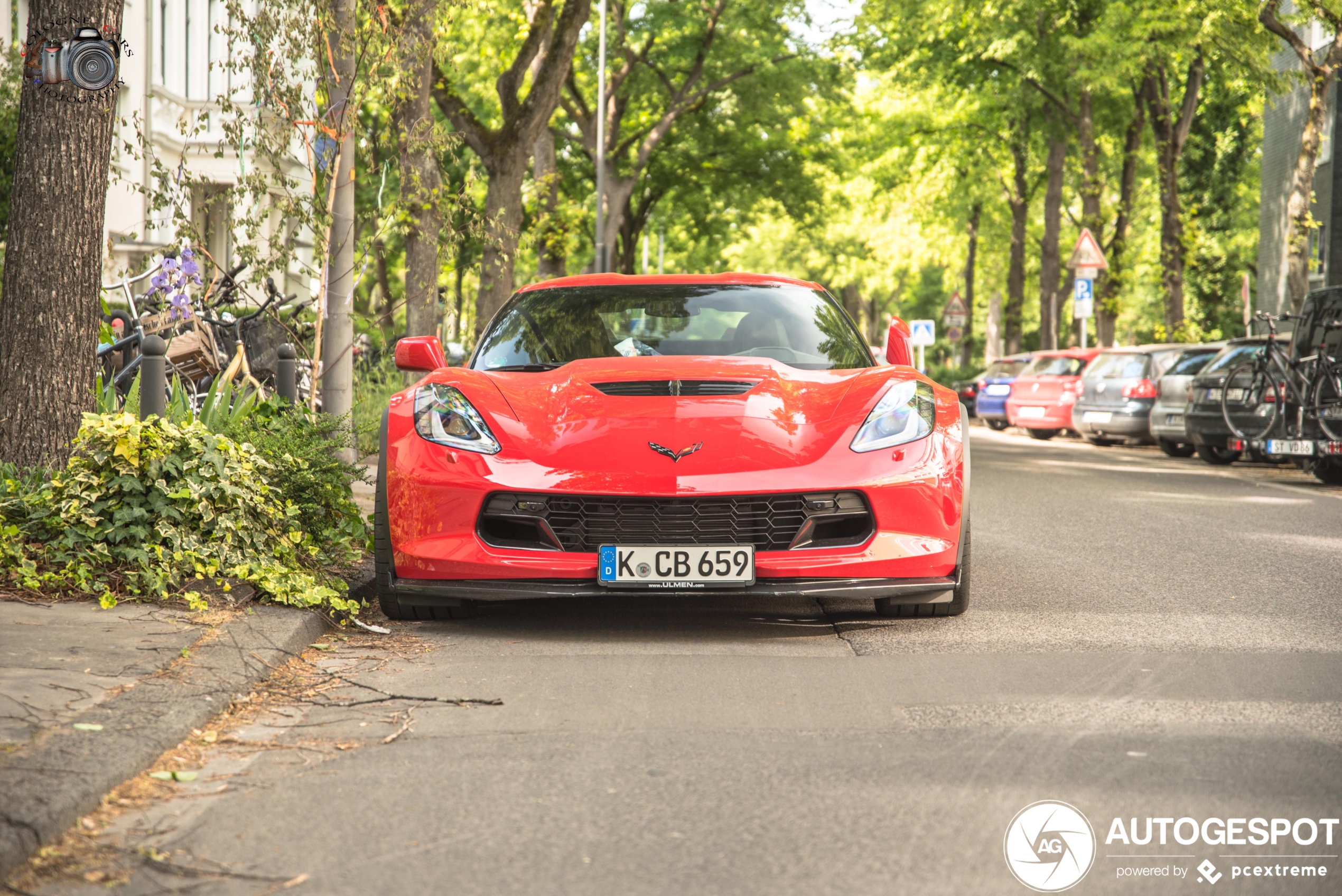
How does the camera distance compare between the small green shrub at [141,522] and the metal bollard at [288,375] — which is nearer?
the small green shrub at [141,522]

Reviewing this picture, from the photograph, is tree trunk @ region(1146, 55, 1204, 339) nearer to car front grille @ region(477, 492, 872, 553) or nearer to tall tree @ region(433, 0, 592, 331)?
tall tree @ region(433, 0, 592, 331)

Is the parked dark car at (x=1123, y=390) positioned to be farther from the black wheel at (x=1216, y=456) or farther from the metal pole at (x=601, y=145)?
the metal pole at (x=601, y=145)

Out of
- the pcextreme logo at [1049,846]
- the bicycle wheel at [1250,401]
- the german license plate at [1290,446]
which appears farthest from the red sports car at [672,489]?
the bicycle wheel at [1250,401]

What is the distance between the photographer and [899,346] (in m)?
6.77

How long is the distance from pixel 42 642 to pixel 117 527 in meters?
1.02

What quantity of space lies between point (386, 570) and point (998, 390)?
22964 mm

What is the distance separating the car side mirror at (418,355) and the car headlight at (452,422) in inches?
25.7

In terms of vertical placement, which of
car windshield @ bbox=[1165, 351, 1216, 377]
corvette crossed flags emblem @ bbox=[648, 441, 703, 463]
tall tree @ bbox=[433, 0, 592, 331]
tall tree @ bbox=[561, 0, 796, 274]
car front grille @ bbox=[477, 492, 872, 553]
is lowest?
car front grille @ bbox=[477, 492, 872, 553]

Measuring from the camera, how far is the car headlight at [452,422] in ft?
18.1

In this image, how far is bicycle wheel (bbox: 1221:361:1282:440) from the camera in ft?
46.8

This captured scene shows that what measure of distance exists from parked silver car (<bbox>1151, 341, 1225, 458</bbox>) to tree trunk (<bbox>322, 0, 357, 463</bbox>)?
36.9 ft

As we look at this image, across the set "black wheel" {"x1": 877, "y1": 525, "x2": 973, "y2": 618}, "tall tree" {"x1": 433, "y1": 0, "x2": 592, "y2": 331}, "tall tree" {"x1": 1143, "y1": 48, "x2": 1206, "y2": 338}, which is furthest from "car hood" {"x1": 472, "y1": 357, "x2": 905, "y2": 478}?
"tall tree" {"x1": 1143, "y1": 48, "x2": 1206, "y2": 338}

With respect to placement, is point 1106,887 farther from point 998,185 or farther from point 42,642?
point 998,185

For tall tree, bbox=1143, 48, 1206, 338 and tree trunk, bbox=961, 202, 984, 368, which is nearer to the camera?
tall tree, bbox=1143, 48, 1206, 338
